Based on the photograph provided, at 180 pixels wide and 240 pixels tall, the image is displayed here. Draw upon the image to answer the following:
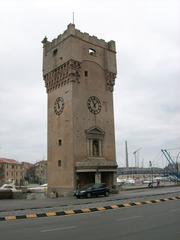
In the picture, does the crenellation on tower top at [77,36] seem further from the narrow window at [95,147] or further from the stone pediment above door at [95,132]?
the narrow window at [95,147]

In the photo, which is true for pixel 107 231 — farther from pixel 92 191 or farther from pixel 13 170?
pixel 13 170

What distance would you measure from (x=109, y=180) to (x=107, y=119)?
8.87m

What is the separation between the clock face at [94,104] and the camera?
1986 inches

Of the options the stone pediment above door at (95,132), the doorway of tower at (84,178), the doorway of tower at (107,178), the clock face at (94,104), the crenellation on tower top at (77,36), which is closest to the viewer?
the doorway of tower at (84,178)

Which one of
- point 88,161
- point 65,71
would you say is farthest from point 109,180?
point 65,71

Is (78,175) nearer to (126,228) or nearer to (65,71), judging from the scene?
(65,71)

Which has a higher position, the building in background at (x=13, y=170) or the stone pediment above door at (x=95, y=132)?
the stone pediment above door at (x=95, y=132)

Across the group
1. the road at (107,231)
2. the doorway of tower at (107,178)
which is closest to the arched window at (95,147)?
the doorway of tower at (107,178)

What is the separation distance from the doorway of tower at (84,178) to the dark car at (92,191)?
4.88m

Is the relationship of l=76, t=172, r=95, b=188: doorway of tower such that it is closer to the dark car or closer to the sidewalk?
the dark car

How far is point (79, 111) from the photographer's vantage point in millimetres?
48750

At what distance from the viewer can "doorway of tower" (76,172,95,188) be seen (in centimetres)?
4662

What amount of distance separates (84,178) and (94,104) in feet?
35.0

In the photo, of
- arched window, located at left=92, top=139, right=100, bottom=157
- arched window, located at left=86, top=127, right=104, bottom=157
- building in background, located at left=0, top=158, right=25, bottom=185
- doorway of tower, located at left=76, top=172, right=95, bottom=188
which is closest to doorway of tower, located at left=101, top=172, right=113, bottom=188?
doorway of tower, located at left=76, top=172, right=95, bottom=188
